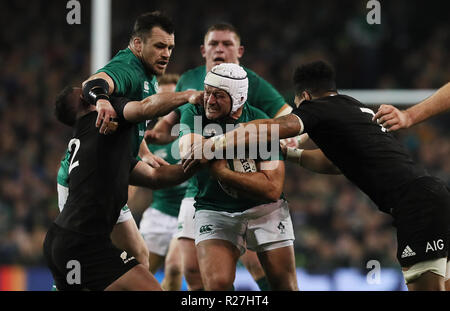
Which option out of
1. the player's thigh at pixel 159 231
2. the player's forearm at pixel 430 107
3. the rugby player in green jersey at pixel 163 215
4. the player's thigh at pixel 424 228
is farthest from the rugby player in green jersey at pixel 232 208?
the player's thigh at pixel 159 231

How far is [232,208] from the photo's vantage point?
4809mm

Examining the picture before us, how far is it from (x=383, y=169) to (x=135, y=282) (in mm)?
1693

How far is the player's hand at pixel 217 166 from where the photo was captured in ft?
14.7

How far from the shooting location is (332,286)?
8.78 m

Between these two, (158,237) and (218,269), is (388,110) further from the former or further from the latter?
(158,237)

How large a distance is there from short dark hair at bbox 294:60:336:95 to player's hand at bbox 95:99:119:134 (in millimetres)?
1350

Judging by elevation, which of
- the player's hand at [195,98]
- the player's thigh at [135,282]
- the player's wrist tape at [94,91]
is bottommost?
the player's thigh at [135,282]

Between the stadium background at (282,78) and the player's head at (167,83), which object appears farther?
the stadium background at (282,78)

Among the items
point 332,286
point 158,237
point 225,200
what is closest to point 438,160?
point 332,286

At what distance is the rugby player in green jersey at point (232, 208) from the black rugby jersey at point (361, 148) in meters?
0.47

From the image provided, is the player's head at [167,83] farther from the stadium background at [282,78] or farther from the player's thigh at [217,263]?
the stadium background at [282,78]

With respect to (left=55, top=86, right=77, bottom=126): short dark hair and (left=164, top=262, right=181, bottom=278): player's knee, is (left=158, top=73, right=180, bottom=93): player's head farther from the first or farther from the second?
(left=55, top=86, right=77, bottom=126): short dark hair

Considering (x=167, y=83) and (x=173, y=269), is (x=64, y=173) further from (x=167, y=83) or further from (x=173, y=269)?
(x=167, y=83)

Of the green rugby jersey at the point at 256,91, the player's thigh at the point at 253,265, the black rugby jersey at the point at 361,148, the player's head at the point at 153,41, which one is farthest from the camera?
the green rugby jersey at the point at 256,91
